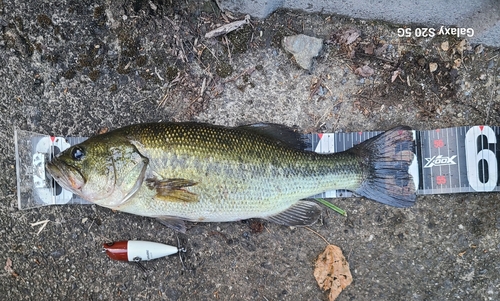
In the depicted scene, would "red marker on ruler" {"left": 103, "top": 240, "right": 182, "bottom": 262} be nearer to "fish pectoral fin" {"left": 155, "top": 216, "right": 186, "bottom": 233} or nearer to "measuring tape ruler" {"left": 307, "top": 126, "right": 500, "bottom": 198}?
"fish pectoral fin" {"left": 155, "top": 216, "right": 186, "bottom": 233}

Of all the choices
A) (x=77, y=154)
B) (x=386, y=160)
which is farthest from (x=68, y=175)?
(x=386, y=160)

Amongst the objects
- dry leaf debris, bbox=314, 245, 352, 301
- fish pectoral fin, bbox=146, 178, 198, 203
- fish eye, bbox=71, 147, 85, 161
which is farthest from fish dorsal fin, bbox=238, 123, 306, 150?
fish eye, bbox=71, 147, 85, 161

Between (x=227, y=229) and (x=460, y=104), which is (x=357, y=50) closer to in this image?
(x=460, y=104)

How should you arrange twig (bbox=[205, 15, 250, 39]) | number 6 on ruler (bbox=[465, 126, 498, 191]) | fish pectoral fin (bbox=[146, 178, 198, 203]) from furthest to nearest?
1. twig (bbox=[205, 15, 250, 39])
2. number 6 on ruler (bbox=[465, 126, 498, 191])
3. fish pectoral fin (bbox=[146, 178, 198, 203])

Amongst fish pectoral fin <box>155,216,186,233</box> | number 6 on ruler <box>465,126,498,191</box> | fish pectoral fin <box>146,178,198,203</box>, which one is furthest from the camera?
number 6 on ruler <box>465,126,498,191</box>

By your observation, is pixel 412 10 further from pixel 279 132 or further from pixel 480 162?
pixel 279 132

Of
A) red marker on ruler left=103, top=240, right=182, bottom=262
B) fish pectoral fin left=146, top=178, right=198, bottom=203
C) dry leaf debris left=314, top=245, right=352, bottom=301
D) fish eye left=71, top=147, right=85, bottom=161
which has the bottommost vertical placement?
dry leaf debris left=314, top=245, right=352, bottom=301

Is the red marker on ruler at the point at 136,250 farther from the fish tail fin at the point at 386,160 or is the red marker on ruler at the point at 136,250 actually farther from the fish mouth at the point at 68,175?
the fish tail fin at the point at 386,160
